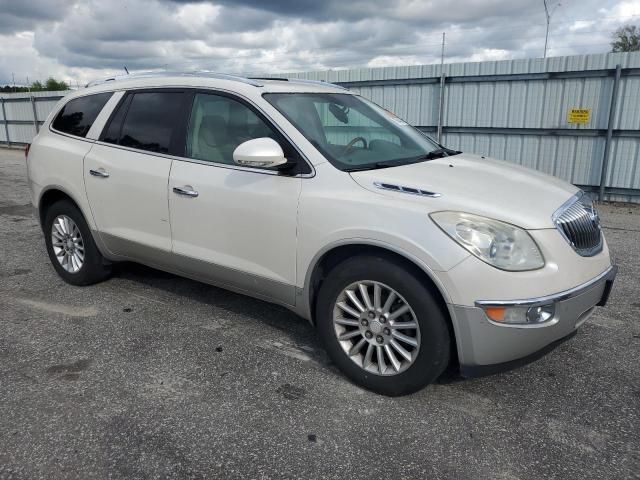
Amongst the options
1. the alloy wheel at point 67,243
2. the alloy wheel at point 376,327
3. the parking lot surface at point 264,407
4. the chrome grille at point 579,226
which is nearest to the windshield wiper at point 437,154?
the chrome grille at point 579,226

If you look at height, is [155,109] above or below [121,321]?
above

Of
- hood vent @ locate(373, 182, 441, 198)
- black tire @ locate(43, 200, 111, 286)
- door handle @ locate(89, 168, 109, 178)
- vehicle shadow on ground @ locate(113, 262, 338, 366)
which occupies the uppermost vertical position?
hood vent @ locate(373, 182, 441, 198)

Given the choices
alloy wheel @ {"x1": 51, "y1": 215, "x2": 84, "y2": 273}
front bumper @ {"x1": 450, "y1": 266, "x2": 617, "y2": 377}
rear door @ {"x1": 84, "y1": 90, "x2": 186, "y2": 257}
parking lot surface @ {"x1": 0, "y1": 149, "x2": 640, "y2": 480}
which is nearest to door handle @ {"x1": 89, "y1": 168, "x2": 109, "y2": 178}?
rear door @ {"x1": 84, "y1": 90, "x2": 186, "y2": 257}

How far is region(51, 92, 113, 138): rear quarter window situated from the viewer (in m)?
4.48

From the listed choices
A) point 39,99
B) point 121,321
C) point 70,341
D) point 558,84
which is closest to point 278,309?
point 121,321

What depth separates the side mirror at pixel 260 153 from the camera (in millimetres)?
3086

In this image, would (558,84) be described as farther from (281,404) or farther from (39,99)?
(39,99)

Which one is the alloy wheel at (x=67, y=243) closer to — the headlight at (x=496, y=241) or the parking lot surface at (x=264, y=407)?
the parking lot surface at (x=264, y=407)

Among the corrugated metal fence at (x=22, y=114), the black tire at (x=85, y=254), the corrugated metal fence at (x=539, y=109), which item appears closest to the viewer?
the black tire at (x=85, y=254)

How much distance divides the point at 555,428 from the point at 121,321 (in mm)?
3119

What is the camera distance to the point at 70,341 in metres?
3.77

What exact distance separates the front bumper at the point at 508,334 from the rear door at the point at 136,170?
2253 mm

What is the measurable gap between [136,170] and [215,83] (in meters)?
0.90

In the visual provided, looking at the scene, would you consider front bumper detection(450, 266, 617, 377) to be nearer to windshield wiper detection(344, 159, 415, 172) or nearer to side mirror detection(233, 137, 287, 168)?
windshield wiper detection(344, 159, 415, 172)
